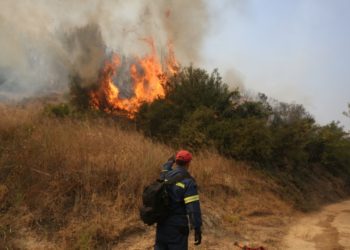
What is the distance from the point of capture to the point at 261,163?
58.3 feet

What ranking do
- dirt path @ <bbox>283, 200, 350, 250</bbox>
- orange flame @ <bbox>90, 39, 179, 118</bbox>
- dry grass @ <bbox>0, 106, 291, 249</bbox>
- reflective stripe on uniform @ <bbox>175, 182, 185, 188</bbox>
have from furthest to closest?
orange flame @ <bbox>90, 39, 179, 118</bbox> < dirt path @ <bbox>283, 200, 350, 250</bbox> < dry grass @ <bbox>0, 106, 291, 249</bbox> < reflective stripe on uniform @ <bbox>175, 182, 185, 188</bbox>

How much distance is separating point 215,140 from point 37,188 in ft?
34.6

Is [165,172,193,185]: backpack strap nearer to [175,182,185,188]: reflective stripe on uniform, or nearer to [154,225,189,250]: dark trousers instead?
[175,182,185,188]: reflective stripe on uniform

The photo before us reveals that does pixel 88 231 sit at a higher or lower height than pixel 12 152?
lower

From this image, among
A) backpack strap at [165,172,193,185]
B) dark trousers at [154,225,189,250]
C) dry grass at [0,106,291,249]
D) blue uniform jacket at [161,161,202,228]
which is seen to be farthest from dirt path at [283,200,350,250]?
backpack strap at [165,172,193,185]

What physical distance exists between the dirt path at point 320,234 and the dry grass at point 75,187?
581mm

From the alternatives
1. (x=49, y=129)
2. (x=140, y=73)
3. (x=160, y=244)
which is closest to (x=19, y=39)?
(x=140, y=73)

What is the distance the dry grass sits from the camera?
7.07 metres

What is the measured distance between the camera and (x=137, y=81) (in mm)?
24625

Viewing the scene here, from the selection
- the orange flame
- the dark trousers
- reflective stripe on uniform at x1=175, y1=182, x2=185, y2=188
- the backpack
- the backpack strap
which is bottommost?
the dark trousers

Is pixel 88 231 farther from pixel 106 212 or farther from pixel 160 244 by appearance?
pixel 160 244

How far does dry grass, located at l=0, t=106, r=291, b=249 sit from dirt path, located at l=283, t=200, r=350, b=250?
0.58 m

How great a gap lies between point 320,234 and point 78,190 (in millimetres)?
7153

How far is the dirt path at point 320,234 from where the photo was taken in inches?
372
